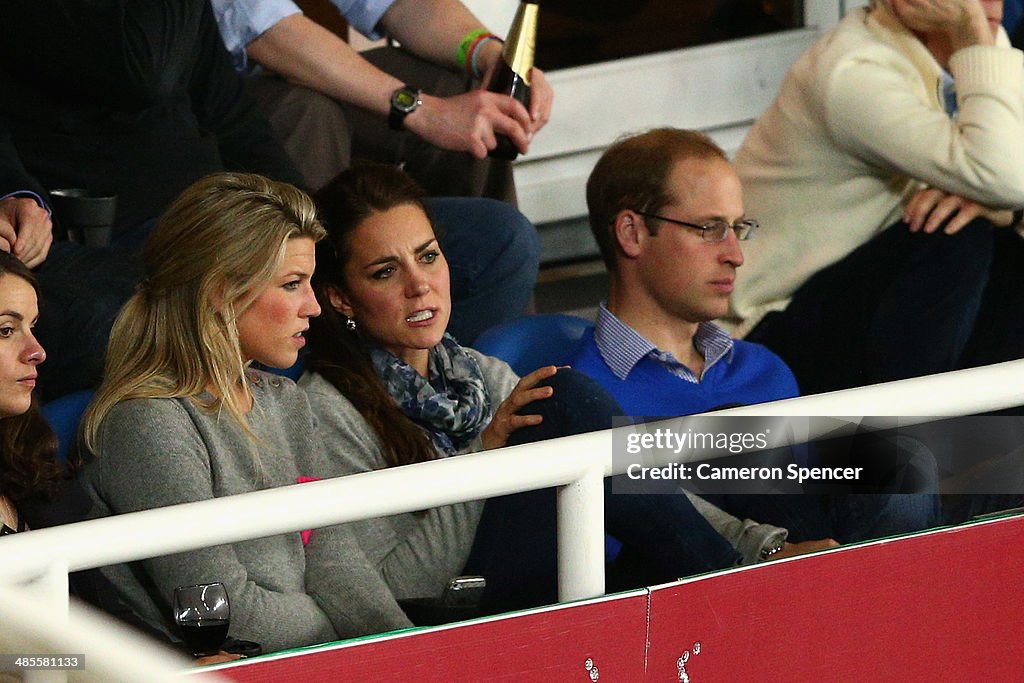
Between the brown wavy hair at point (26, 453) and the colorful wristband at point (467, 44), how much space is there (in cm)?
85

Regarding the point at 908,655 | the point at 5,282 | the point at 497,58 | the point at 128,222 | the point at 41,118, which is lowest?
the point at 908,655

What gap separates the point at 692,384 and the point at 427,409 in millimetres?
386

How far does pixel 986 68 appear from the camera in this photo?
79.9 inches

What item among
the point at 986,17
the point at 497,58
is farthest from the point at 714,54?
the point at 497,58

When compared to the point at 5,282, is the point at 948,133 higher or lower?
higher

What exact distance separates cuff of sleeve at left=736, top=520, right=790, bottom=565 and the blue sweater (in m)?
0.27

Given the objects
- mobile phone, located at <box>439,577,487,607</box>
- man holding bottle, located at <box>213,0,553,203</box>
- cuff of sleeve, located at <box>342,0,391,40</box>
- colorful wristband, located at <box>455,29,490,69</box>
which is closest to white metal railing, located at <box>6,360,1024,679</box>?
mobile phone, located at <box>439,577,487,607</box>

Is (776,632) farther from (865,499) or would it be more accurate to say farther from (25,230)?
(25,230)

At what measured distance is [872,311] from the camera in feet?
6.50

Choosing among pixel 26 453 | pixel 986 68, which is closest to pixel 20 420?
pixel 26 453

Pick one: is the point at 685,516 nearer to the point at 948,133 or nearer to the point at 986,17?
the point at 948,133

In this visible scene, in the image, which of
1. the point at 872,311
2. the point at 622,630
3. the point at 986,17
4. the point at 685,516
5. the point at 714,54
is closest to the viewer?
the point at 622,630

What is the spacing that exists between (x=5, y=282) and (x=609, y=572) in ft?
2.02

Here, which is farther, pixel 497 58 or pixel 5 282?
pixel 497 58
